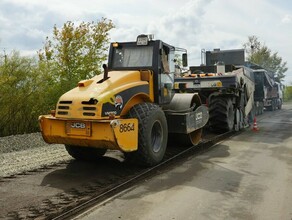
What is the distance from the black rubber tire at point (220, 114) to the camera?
11923 mm

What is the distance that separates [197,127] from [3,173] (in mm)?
4657

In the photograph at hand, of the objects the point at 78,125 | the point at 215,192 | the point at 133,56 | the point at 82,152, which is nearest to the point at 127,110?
the point at 78,125

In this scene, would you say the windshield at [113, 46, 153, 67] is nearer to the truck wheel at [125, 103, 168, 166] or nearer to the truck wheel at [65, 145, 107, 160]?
the truck wheel at [125, 103, 168, 166]

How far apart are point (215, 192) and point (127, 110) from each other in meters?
2.27

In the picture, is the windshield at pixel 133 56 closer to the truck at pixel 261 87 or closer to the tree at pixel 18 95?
the tree at pixel 18 95

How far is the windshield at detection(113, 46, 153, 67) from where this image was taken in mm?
7914

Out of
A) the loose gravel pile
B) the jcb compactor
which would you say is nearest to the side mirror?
the jcb compactor

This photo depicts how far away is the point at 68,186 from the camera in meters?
5.80

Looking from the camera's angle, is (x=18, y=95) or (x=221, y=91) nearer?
(x=18, y=95)

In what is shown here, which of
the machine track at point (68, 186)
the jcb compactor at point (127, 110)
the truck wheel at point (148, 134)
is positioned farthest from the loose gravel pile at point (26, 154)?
the truck wheel at point (148, 134)

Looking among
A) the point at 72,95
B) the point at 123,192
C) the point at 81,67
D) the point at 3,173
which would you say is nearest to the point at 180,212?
the point at 123,192

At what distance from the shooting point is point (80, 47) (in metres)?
15.3

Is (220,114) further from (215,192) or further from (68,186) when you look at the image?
(68,186)

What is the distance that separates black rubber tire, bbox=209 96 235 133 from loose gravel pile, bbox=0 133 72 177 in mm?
5208
